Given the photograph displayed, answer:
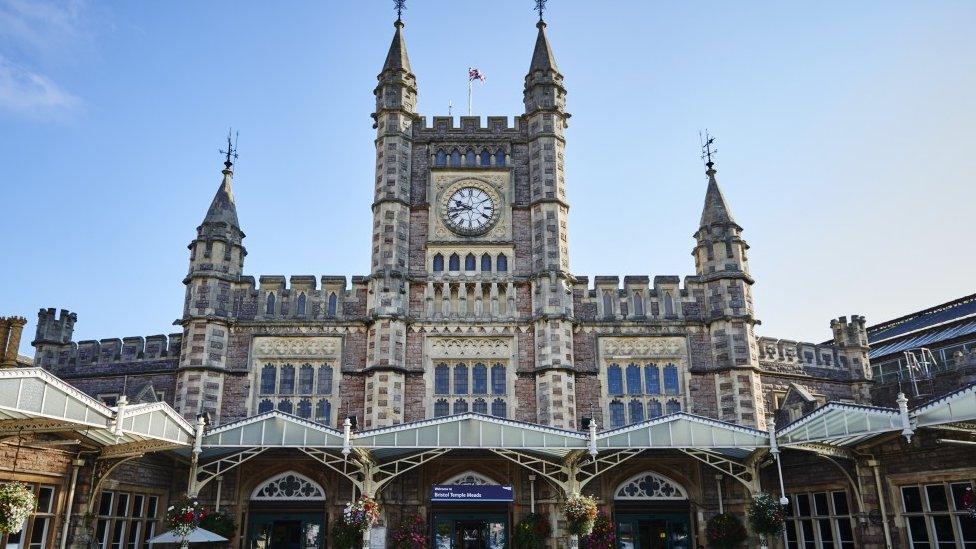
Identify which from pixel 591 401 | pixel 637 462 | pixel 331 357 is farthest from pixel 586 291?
pixel 331 357

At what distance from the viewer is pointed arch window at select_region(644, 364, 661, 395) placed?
29.0 metres

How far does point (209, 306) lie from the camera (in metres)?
28.9

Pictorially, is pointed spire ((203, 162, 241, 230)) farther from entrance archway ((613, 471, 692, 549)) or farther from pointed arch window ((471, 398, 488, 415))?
entrance archway ((613, 471, 692, 549))

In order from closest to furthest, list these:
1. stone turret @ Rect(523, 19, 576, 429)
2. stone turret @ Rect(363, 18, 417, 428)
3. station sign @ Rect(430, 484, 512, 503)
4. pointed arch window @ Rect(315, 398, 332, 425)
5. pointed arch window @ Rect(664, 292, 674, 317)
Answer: station sign @ Rect(430, 484, 512, 503)
stone turret @ Rect(363, 18, 417, 428)
stone turret @ Rect(523, 19, 576, 429)
pointed arch window @ Rect(315, 398, 332, 425)
pointed arch window @ Rect(664, 292, 674, 317)

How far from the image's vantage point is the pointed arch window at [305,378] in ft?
93.9

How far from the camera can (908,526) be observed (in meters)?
20.7

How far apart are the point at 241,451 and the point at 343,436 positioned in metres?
4.28

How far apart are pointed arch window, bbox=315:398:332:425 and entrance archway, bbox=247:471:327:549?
220 cm

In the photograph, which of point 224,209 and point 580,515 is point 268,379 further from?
point 580,515

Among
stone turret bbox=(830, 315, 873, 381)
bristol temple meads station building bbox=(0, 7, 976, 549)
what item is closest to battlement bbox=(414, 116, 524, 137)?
bristol temple meads station building bbox=(0, 7, 976, 549)

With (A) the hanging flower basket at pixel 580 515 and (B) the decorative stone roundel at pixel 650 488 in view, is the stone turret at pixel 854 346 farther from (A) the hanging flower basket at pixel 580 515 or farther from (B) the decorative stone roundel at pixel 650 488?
(A) the hanging flower basket at pixel 580 515

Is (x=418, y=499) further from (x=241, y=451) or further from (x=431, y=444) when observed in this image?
(x=241, y=451)

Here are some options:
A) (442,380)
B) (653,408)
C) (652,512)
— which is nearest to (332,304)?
(442,380)

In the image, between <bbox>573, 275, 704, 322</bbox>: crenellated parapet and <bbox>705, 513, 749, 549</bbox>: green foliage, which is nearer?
<bbox>705, 513, 749, 549</bbox>: green foliage
